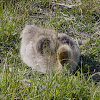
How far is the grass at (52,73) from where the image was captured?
2.75m

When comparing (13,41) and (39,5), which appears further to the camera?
(39,5)

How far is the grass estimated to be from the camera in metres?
2.75

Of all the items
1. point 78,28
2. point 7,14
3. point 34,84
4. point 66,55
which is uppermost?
point 7,14

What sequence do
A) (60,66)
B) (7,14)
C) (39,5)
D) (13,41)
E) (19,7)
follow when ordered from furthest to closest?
(39,5) → (19,7) → (7,14) → (13,41) → (60,66)

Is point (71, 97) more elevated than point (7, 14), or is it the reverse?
point (7, 14)

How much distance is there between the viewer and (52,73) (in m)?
2.76

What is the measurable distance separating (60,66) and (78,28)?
5.23ft

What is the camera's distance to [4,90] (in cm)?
276

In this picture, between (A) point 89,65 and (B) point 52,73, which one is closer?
(B) point 52,73

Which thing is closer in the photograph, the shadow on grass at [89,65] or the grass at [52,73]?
the grass at [52,73]

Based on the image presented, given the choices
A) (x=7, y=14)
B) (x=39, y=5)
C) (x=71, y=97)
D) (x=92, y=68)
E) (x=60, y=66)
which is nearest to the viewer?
(x=71, y=97)

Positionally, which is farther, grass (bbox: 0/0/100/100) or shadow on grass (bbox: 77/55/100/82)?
shadow on grass (bbox: 77/55/100/82)

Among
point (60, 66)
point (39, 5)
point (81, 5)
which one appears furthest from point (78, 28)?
point (60, 66)

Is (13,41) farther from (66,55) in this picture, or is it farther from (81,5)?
(81,5)
